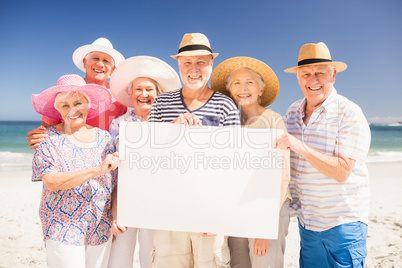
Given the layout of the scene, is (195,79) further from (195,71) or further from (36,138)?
(36,138)

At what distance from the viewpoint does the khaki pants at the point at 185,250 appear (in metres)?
2.25

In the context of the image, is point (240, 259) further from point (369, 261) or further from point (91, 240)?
point (369, 261)

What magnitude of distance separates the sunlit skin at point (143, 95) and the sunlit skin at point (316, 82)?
4.93ft

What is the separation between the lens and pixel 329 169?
219 cm

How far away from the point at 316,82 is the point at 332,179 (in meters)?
0.87

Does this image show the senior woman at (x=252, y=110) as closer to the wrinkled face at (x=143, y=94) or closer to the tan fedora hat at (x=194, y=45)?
the tan fedora hat at (x=194, y=45)

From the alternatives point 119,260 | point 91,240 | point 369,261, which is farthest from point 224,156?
point 369,261

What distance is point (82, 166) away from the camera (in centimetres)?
211

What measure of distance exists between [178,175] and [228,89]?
1.09 metres

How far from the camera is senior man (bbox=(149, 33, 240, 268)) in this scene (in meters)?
2.26

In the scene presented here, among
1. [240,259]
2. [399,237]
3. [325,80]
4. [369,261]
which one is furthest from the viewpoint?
[399,237]

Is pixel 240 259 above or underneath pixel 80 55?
underneath

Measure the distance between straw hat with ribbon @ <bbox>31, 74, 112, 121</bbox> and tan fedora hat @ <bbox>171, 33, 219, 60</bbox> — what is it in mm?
816

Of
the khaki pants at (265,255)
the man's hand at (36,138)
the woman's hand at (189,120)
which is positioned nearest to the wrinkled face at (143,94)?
the woman's hand at (189,120)
